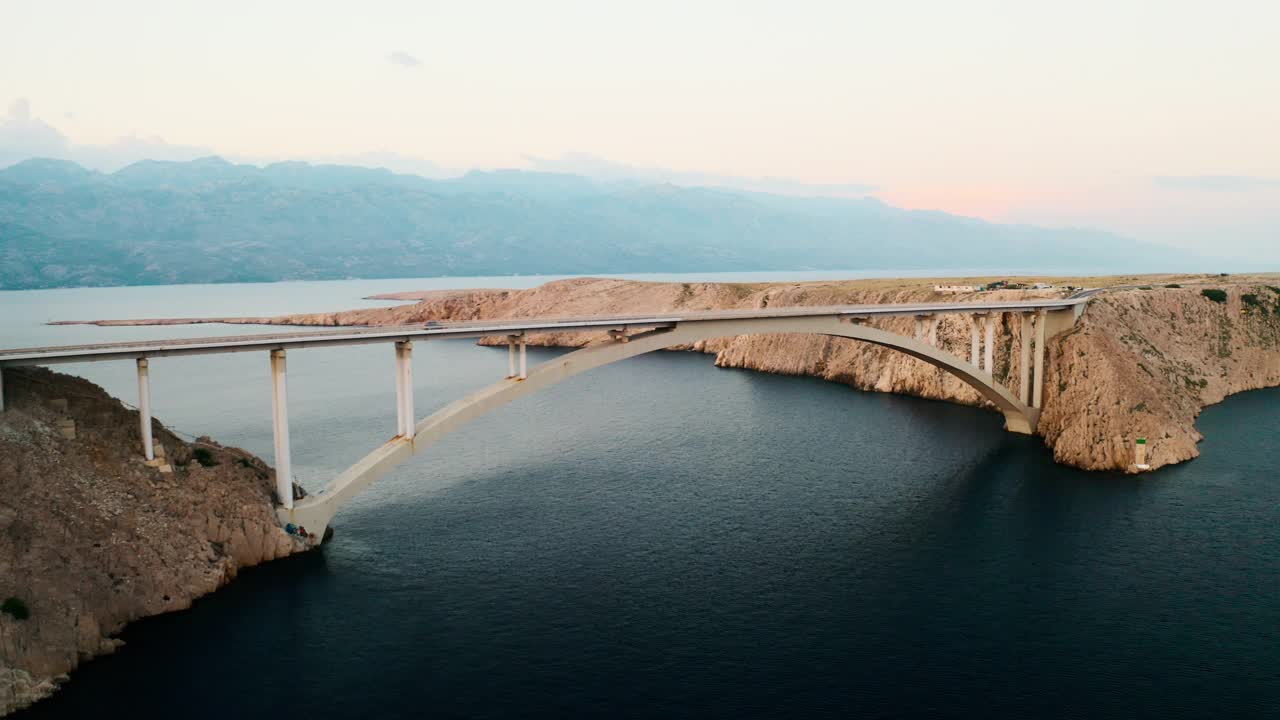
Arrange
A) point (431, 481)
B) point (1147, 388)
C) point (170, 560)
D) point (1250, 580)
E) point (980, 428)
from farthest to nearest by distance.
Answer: point (980, 428)
point (1147, 388)
point (431, 481)
point (1250, 580)
point (170, 560)

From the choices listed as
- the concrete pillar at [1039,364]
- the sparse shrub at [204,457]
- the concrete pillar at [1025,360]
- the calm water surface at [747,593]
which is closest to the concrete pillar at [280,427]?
the sparse shrub at [204,457]

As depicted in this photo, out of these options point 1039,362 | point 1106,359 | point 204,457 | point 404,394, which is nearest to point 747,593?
point 404,394

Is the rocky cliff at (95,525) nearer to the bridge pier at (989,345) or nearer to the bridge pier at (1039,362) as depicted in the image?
the bridge pier at (989,345)

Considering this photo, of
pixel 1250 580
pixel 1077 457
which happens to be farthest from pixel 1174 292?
pixel 1250 580

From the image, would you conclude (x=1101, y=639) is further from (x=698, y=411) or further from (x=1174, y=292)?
(x=1174, y=292)

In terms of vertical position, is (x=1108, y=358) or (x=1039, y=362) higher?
(x=1108, y=358)

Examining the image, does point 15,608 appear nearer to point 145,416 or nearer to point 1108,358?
point 145,416

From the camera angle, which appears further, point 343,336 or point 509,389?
point 509,389
